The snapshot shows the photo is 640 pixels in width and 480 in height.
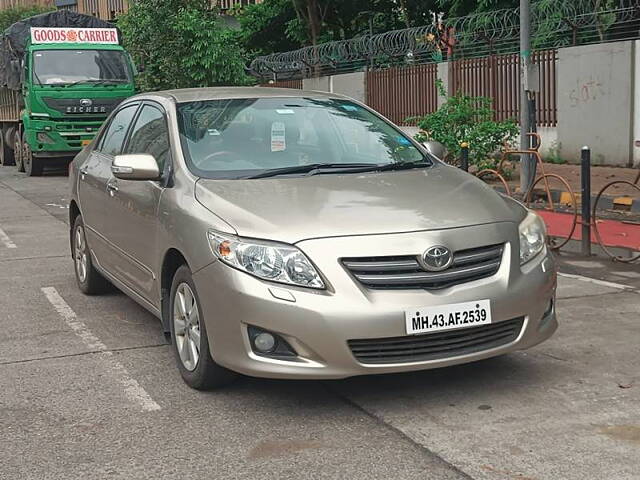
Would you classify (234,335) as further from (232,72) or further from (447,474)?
(232,72)

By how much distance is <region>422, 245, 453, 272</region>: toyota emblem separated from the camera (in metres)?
4.55

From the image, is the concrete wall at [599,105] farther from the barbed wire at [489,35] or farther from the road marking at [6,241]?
the road marking at [6,241]

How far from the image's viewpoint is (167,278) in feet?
18.0

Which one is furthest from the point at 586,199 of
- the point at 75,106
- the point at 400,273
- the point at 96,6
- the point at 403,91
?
the point at 96,6

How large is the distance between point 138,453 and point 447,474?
1.34m

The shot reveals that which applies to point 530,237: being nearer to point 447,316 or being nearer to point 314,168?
point 447,316

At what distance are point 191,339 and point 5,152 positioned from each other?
22.5 meters

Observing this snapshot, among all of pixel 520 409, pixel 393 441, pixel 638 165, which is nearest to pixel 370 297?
pixel 393 441

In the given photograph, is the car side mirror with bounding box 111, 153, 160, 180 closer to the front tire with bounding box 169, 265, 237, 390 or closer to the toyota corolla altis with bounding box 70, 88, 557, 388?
the toyota corolla altis with bounding box 70, 88, 557, 388

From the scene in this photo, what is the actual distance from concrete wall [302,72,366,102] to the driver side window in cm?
1788

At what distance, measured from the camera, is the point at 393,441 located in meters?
4.29

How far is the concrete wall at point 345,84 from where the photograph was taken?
25047mm

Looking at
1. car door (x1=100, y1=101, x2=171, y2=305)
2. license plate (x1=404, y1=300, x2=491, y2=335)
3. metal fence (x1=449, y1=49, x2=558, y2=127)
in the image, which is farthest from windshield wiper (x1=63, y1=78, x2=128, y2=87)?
license plate (x1=404, y1=300, x2=491, y2=335)

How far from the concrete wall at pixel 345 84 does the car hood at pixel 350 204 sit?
19733 millimetres
